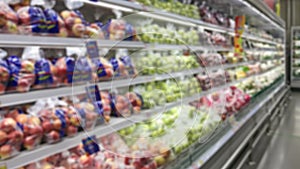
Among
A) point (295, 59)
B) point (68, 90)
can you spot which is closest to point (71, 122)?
point (68, 90)

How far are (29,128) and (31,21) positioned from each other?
1.69 feet

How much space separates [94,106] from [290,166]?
3.29 metres

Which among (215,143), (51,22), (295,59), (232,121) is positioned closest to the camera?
(51,22)

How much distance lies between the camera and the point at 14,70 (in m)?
1.46

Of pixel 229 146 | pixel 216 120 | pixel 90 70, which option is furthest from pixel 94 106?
pixel 229 146

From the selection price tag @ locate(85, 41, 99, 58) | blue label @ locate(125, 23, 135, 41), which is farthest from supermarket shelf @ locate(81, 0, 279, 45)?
price tag @ locate(85, 41, 99, 58)

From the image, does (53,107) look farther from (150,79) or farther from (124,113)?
(150,79)

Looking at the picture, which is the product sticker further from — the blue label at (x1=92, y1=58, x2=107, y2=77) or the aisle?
the aisle

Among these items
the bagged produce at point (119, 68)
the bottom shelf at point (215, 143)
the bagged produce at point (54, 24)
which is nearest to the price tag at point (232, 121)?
the bottom shelf at point (215, 143)

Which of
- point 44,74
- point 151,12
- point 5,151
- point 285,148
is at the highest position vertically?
point 151,12

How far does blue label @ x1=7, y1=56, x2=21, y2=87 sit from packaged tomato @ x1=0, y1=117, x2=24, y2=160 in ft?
0.54

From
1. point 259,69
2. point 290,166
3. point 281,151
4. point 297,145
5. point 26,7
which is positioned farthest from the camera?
point 259,69

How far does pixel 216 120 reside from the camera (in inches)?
77.0

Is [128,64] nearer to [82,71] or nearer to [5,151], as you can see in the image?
[82,71]
